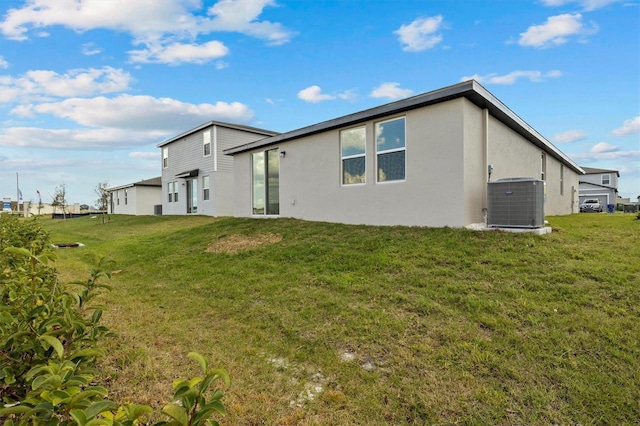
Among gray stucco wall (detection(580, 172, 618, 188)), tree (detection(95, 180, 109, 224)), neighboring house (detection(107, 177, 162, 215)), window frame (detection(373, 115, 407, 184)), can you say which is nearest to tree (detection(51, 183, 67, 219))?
tree (detection(95, 180, 109, 224))

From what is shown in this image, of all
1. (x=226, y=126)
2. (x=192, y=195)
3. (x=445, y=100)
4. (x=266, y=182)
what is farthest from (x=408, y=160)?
(x=192, y=195)

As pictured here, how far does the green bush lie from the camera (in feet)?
3.37

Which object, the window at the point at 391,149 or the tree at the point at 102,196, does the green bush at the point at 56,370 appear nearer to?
the window at the point at 391,149

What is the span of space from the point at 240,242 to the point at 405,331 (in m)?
6.29

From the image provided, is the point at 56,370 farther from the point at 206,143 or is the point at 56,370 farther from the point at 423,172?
the point at 206,143

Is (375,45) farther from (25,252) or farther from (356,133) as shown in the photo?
(25,252)

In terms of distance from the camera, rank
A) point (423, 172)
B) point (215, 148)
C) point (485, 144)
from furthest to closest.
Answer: point (215, 148)
point (485, 144)
point (423, 172)

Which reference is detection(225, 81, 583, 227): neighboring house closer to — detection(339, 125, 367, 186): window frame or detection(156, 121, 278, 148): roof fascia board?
detection(339, 125, 367, 186): window frame

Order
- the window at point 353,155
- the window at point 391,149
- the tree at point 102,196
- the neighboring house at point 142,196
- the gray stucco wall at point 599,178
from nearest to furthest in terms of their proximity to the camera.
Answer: the window at point 391,149 < the window at point 353,155 < the neighboring house at point 142,196 < the tree at point 102,196 < the gray stucco wall at point 599,178

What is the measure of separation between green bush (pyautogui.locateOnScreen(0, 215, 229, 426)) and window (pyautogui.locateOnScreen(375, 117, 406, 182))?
Answer: 7.82 metres

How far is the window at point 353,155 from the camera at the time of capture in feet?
32.2

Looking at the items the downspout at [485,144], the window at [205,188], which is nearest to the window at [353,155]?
the downspout at [485,144]

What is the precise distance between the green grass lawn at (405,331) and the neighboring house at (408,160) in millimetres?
1595

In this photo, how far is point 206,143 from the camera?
20562 mm
